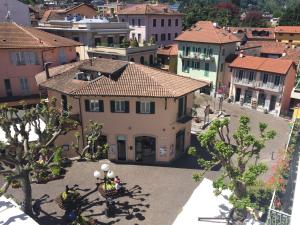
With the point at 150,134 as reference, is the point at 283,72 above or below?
above

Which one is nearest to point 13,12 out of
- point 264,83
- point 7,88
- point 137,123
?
point 7,88

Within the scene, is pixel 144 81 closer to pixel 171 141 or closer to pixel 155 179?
pixel 171 141

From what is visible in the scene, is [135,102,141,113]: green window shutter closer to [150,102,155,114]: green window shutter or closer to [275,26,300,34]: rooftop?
[150,102,155,114]: green window shutter

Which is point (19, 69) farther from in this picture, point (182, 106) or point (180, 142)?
point (180, 142)

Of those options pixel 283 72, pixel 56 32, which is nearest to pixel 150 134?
pixel 283 72

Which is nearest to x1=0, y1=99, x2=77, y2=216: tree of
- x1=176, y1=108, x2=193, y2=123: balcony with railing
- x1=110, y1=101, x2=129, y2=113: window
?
x1=110, y1=101, x2=129, y2=113: window
